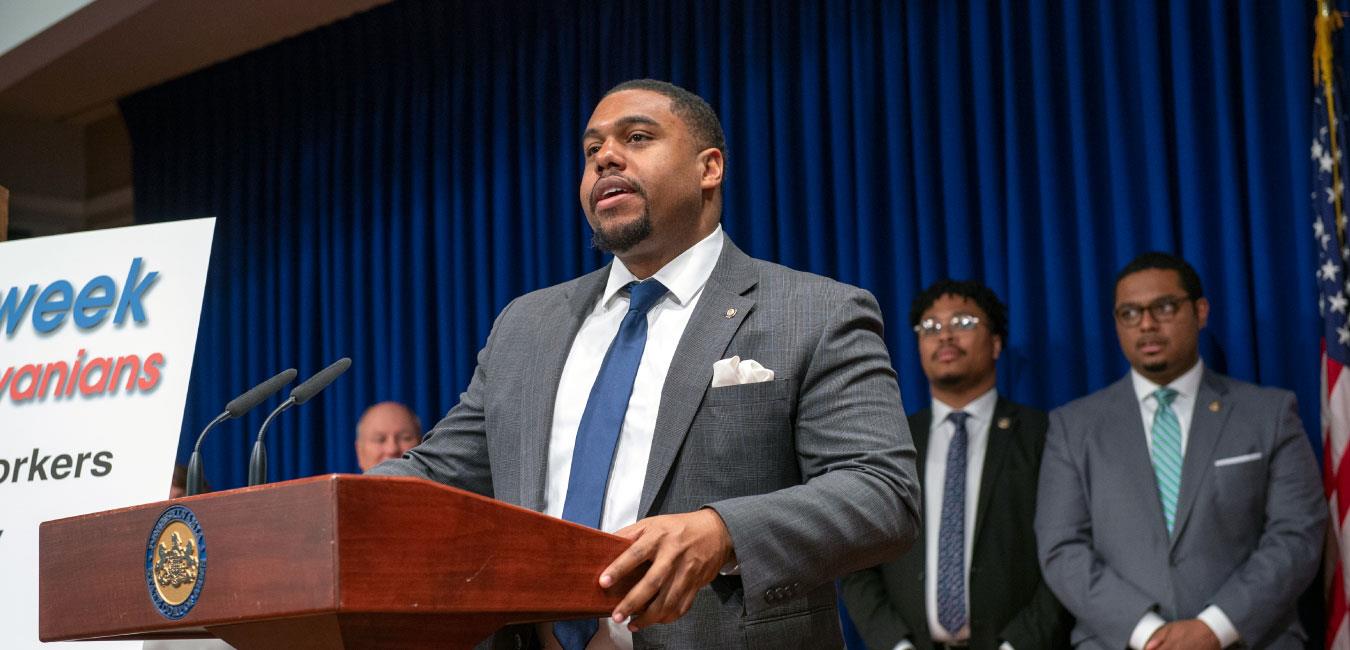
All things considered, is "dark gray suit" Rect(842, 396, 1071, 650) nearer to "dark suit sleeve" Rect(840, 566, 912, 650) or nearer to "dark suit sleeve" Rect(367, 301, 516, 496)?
"dark suit sleeve" Rect(840, 566, 912, 650)

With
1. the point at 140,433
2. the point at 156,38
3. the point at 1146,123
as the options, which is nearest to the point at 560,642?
the point at 140,433

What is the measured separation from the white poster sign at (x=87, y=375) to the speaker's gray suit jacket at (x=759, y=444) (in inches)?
24.4

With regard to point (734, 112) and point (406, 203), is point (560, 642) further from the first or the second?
point (406, 203)

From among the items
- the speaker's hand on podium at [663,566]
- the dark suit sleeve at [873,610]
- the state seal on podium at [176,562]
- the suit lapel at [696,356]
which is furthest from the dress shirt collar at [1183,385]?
the state seal on podium at [176,562]

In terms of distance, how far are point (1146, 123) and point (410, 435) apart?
2.85 meters

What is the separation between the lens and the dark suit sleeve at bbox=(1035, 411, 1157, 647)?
3.68 meters

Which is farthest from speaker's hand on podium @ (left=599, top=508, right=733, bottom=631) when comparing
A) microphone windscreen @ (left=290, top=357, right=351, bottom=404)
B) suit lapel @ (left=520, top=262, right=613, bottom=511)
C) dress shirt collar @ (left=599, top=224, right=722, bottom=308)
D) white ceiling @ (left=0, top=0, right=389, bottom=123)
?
white ceiling @ (left=0, top=0, right=389, bottom=123)

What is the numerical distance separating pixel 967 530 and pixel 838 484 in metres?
2.66

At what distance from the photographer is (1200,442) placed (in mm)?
3811

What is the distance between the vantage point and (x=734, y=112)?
5.46 meters

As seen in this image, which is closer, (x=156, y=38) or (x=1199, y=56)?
(x=1199, y=56)

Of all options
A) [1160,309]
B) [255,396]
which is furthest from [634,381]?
[1160,309]

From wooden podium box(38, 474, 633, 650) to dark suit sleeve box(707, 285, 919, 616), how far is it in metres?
0.22

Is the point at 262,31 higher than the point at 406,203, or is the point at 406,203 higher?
the point at 262,31
